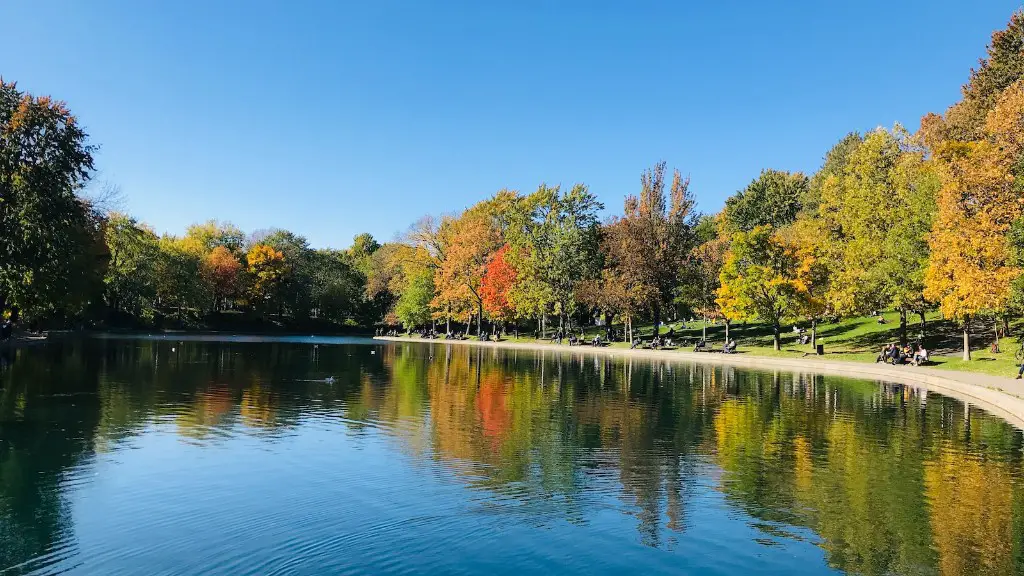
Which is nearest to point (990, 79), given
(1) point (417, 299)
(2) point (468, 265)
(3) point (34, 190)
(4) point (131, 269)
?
(2) point (468, 265)

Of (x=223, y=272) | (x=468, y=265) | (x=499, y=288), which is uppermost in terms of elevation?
(x=468, y=265)

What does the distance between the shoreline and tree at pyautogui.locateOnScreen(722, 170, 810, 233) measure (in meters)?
41.5

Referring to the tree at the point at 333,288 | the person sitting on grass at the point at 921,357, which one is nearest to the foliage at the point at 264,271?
the tree at the point at 333,288

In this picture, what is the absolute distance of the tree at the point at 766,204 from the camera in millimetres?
88000

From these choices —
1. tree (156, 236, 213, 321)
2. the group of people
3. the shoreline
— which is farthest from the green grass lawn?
tree (156, 236, 213, 321)

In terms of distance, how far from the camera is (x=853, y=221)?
45906mm

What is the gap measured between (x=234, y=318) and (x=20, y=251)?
215ft

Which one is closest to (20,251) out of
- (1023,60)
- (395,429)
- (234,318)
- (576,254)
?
(395,429)

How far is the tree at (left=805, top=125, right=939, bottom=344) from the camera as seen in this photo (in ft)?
133

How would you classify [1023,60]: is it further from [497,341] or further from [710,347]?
[497,341]

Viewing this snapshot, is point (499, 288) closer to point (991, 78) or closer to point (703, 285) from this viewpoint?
point (703, 285)

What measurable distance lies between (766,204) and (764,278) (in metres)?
44.2

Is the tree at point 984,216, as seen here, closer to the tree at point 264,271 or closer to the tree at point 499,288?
the tree at point 499,288

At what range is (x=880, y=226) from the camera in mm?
44781
